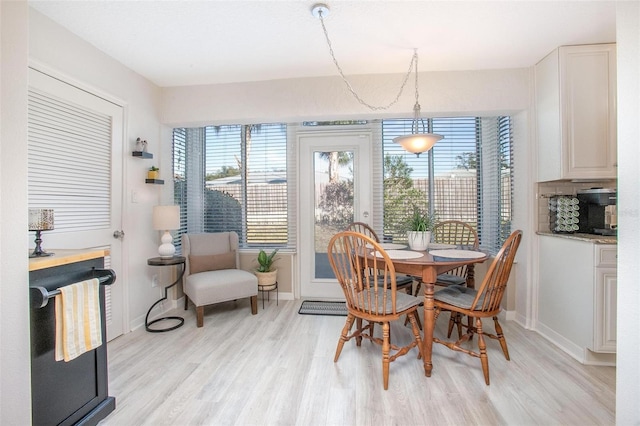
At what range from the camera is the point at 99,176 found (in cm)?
246

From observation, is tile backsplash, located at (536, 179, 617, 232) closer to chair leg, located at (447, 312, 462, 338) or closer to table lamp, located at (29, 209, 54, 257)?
chair leg, located at (447, 312, 462, 338)

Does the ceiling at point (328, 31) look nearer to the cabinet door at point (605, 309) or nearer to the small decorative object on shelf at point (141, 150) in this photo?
the small decorative object on shelf at point (141, 150)

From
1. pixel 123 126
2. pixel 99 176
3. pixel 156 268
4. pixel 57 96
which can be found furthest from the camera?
pixel 156 268

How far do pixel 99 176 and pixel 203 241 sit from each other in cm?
112

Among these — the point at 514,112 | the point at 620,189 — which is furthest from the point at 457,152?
the point at 620,189

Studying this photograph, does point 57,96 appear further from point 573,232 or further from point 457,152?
point 573,232

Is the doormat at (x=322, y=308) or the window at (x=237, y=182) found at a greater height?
the window at (x=237, y=182)

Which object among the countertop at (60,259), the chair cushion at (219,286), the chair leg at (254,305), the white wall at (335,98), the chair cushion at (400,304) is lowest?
the chair leg at (254,305)

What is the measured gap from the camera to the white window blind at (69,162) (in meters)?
1.97

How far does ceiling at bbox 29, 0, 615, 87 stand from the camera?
Answer: 194cm

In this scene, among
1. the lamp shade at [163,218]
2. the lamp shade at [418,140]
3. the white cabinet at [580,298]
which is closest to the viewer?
the white cabinet at [580,298]

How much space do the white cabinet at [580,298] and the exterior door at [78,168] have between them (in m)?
3.57

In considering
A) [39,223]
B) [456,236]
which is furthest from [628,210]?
[39,223]

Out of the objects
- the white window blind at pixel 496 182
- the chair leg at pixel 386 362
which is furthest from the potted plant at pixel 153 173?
the white window blind at pixel 496 182
